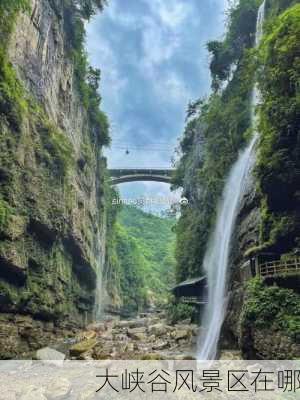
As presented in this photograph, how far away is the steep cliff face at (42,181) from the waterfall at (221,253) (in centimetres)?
762

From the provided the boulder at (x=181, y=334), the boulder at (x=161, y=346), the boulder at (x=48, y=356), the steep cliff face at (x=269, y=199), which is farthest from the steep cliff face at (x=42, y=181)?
the steep cliff face at (x=269, y=199)

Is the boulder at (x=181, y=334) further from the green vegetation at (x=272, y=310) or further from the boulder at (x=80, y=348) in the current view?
the green vegetation at (x=272, y=310)

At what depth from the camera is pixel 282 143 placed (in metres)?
11.1

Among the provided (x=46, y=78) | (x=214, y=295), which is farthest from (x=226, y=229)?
(x=46, y=78)

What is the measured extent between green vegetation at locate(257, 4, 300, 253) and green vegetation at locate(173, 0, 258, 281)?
503 centimetres

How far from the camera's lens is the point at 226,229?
1758 cm

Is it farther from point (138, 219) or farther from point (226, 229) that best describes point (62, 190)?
point (138, 219)

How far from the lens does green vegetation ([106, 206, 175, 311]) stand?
5338 centimetres

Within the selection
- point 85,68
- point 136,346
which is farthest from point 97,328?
point 85,68

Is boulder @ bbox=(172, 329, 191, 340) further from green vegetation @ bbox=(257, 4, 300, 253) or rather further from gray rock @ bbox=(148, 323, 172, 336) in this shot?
green vegetation @ bbox=(257, 4, 300, 253)

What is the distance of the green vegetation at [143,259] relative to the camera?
175ft

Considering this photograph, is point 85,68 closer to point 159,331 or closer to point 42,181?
point 42,181

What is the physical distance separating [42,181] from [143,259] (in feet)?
188

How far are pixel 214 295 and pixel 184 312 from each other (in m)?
6.61
